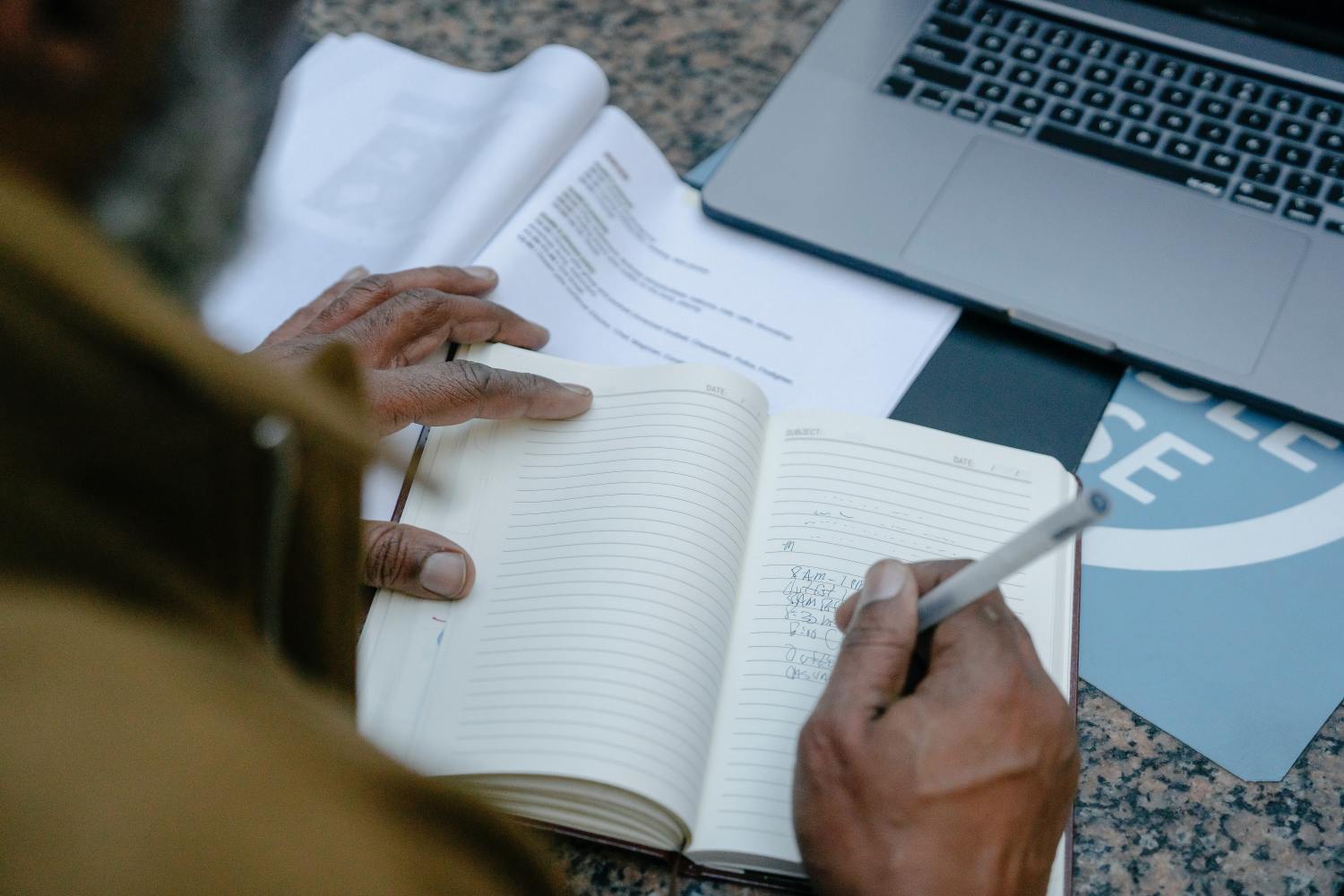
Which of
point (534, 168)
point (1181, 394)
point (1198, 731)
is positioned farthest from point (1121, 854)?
point (534, 168)

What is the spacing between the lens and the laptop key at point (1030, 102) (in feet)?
2.72

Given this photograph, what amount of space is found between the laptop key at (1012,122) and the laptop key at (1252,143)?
154 millimetres

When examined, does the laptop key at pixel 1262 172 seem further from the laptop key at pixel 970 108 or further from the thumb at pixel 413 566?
the thumb at pixel 413 566

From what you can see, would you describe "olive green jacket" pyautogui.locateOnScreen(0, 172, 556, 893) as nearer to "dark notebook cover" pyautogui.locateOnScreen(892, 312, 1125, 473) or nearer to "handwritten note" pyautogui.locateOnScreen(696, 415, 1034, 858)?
"handwritten note" pyautogui.locateOnScreen(696, 415, 1034, 858)

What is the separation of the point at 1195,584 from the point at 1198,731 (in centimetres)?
9

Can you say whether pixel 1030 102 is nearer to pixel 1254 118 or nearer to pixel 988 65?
pixel 988 65

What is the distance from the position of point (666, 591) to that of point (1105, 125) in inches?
21.5

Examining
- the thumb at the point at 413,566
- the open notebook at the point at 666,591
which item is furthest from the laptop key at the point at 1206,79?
the thumb at the point at 413,566

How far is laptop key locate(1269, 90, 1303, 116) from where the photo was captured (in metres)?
0.80

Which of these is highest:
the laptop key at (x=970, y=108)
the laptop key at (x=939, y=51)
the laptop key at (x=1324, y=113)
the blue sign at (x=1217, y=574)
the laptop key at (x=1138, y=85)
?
the laptop key at (x=939, y=51)

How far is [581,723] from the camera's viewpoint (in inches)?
20.4

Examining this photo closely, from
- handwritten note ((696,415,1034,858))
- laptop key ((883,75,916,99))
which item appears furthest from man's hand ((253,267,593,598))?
laptop key ((883,75,916,99))

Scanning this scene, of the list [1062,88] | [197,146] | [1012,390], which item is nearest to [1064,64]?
[1062,88]

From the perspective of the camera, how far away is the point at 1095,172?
80cm
